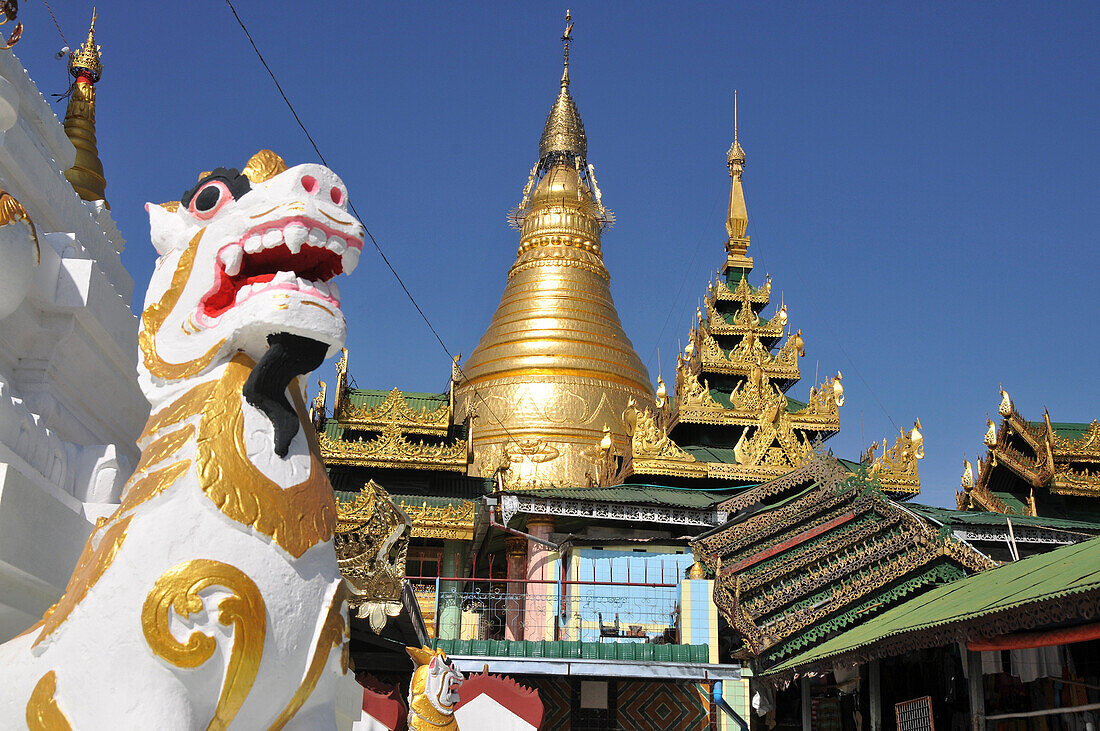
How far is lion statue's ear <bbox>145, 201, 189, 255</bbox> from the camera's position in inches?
146

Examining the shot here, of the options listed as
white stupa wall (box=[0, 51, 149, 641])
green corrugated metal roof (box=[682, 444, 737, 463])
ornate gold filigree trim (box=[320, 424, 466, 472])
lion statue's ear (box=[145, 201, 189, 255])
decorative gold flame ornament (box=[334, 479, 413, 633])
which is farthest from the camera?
green corrugated metal roof (box=[682, 444, 737, 463])

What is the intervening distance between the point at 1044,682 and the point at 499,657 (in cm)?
573

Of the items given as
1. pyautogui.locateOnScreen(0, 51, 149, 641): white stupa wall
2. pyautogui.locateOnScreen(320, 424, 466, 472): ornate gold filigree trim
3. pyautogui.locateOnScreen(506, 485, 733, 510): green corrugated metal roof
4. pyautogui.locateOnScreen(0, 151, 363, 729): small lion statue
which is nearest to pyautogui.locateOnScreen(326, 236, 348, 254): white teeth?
pyautogui.locateOnScreen(0, 151, 363, 729): small lion statue

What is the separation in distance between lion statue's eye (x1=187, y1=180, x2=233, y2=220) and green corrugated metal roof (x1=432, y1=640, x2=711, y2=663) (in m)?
8.68

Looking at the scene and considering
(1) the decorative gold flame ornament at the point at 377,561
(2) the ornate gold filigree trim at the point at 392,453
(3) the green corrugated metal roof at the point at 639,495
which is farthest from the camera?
(2) the ornate gold filigree trim at the point at 392,453

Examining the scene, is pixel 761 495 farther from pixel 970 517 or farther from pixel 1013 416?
pixel 1013 416

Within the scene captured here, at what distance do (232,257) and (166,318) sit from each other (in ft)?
1.28

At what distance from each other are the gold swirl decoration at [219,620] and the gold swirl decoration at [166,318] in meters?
0.81

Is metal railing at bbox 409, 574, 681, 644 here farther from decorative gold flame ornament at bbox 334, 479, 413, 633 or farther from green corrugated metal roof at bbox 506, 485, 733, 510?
decorative gold flame ornament at bbox 334, 479, 413, 633

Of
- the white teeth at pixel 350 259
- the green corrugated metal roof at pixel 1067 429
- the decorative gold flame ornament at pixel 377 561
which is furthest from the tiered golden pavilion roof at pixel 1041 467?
the white teeth at pixel 350 259

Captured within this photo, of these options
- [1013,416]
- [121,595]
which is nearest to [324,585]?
[121,595]

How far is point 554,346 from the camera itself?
86.7 ft

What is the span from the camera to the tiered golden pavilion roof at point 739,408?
19.2 m

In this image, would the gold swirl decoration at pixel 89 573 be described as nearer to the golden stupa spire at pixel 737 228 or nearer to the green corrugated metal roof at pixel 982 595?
the green corrugated metal roof at pixel 982 595
